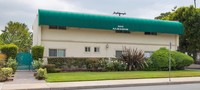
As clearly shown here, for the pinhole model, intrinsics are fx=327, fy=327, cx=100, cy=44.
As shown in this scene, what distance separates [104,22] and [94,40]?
2106 millimetres

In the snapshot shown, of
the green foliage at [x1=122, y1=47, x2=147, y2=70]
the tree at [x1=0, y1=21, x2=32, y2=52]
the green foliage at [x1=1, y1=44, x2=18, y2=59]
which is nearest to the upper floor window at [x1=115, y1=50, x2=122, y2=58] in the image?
the green foliage at [x1=122, y1=47, x2=147, y2=70]

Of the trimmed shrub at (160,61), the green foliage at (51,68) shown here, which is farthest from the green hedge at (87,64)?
the trimmed shrub at (160,61)

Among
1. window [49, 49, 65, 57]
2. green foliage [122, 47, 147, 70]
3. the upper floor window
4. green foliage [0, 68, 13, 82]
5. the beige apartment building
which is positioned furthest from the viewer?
the upper floor window

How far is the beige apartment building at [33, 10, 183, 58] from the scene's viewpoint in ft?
99.9

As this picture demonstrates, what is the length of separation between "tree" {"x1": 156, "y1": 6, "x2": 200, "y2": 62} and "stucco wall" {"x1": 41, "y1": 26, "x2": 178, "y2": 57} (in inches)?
312

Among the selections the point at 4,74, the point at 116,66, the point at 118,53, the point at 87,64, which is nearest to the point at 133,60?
the point at 116,66

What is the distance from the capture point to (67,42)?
1243 inches

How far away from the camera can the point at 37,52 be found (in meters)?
28.6

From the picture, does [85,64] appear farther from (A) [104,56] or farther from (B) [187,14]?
(B) [187,14]

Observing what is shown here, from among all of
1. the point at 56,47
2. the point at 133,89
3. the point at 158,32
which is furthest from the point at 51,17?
the point at 133,89

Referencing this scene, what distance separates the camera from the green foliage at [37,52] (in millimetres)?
28531

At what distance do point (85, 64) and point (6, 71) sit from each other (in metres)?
10.5

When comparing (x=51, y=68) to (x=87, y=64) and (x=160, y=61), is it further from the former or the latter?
(x=160, y=61)

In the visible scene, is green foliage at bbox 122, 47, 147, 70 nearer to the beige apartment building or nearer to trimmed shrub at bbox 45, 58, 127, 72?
trimmed shrub at bbox 45, 58, 127, 72
